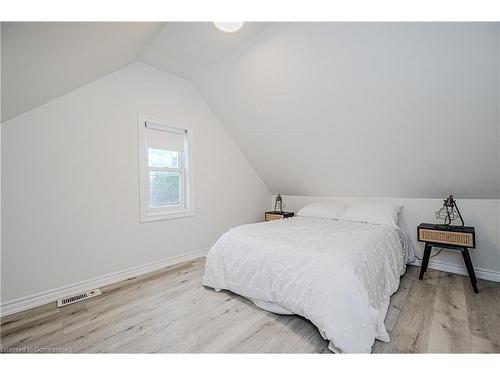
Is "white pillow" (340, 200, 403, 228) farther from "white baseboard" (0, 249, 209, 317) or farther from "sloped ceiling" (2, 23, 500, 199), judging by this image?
"white baseboard" (0, 249, 209, 317)

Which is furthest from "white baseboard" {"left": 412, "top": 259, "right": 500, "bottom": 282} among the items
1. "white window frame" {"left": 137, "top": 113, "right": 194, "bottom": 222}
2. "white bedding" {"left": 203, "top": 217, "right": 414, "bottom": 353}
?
"white window frame" {"left": 137, "top": 113, "right": 194, "bottom": 222}

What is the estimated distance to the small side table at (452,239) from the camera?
7.57 feet

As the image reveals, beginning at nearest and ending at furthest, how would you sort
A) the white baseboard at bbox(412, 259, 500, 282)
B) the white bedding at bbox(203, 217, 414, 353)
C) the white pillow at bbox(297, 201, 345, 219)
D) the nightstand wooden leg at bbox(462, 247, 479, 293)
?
the white bedding at bbox(203, 217, 414, 353), the nightstand wooden leg at bbox(462, 247, 479, 293), the white baseboard at bbox(412, 259, 500, 282), the white pillow at bbox(297, 201, 345, 219)

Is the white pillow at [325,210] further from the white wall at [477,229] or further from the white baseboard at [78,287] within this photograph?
the white baseboard at [78,287]

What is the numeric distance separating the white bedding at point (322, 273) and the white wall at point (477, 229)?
0.60m

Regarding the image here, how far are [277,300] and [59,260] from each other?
210 centimetres

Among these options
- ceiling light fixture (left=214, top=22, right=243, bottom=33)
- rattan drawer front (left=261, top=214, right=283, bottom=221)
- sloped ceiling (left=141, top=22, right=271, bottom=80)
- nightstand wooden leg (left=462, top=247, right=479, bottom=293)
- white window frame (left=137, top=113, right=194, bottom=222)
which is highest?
sloped ceiling (left=141, top=22, right=271, bottom=80)

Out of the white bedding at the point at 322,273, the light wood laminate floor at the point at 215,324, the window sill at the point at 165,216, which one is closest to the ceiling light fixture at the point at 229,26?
the white bedding at the point at 322,273

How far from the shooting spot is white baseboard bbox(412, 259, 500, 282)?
8.37 feet

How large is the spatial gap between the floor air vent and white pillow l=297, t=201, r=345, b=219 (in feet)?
9.15

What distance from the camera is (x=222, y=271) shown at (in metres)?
2.28

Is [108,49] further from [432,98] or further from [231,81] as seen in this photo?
[432,98]

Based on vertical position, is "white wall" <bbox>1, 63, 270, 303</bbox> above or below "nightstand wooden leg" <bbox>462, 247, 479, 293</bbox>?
above
